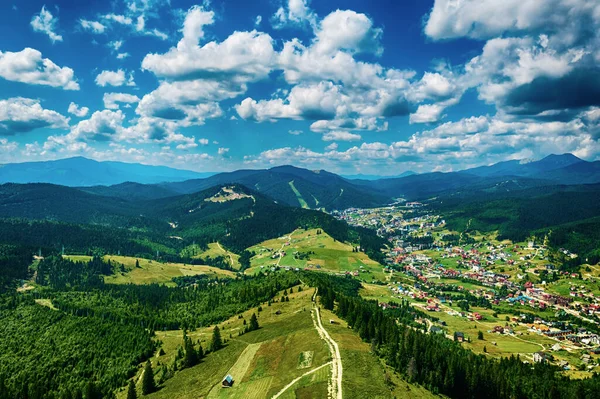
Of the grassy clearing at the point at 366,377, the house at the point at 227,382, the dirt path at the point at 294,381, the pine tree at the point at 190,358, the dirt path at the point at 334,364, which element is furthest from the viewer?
the pine tree at the point at 190,358

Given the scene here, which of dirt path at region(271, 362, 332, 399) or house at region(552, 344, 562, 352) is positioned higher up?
dirt path at region(271, 362, 332, 399)

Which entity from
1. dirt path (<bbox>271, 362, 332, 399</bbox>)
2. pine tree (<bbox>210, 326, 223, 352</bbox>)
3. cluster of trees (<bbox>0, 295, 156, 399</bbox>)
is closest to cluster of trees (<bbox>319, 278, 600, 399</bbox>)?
dirt path (<bbox>271, 362, 332, 399</bbox>)

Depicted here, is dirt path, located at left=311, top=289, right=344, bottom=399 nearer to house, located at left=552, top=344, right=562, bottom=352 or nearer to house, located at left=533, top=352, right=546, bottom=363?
house, located at left=533, top=352, right=546, bottom=363

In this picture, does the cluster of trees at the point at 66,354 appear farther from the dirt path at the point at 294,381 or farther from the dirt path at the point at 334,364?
the dirt path at the point at 334,364

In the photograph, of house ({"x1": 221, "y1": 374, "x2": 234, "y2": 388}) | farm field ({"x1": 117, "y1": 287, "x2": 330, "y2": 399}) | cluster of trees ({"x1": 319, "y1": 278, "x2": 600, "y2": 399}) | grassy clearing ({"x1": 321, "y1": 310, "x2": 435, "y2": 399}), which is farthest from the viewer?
cluster of trees ({"x1": 319, "y1": 278, "x2": 600, "y2": 399})

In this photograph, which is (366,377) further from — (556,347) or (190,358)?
(556,347)

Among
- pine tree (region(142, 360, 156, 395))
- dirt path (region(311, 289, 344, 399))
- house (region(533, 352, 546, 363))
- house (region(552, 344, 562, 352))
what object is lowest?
house (region(552, 344, 562, 352))

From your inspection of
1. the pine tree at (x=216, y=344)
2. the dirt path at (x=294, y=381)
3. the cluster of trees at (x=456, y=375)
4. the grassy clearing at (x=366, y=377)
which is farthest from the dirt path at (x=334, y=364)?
the pine tree at (x=216, y=344)


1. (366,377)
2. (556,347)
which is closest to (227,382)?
(366,377)
